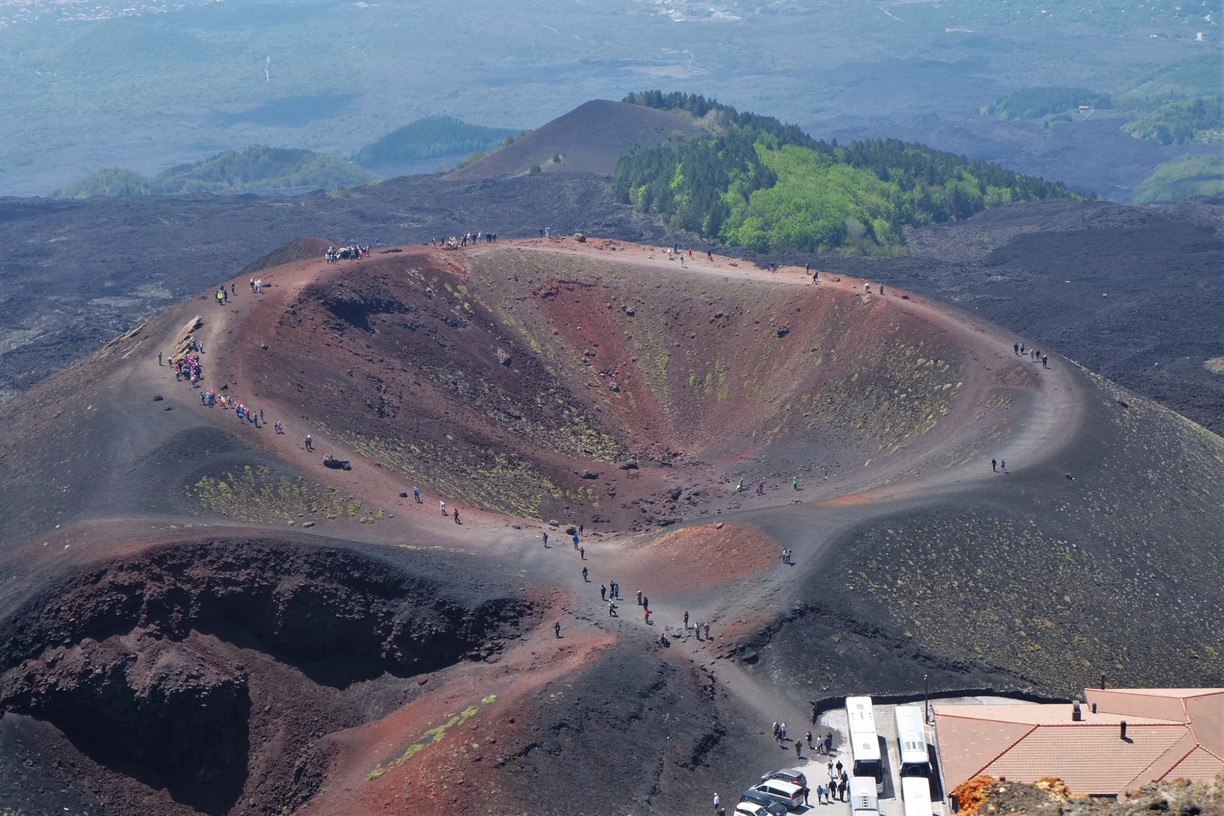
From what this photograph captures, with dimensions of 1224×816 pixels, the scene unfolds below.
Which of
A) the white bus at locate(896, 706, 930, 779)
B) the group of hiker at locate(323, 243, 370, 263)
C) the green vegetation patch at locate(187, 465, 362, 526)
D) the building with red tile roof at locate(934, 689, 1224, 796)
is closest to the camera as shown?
the building with red tile roof at locate(934, 689, 1224, 796)

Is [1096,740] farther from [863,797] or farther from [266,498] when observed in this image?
[266,498]

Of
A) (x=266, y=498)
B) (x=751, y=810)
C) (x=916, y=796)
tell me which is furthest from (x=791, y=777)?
(x=266, y=498)

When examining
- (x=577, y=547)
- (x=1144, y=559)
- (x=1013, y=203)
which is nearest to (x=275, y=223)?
(x=1013, y=203)

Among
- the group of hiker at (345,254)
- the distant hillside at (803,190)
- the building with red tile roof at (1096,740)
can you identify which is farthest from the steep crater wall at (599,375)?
the distant hillside at (803,190)

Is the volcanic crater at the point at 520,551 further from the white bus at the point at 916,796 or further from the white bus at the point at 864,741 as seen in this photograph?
the white bus at the point at 916,796

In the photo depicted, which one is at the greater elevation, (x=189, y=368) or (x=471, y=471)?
(x=189, y=368)

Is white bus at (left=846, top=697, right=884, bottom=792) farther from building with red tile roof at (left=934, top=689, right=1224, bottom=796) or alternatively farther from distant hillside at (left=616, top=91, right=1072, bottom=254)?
distant hillside at (left=616, top=91, right=1072, bottom=254)

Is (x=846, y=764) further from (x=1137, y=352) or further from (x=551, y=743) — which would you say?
(x=1137, y=352)

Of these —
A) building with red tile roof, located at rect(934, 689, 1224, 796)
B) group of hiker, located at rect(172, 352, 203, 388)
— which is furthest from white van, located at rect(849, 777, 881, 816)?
group of hiker, located at rect(172, 352, 203, 388)
